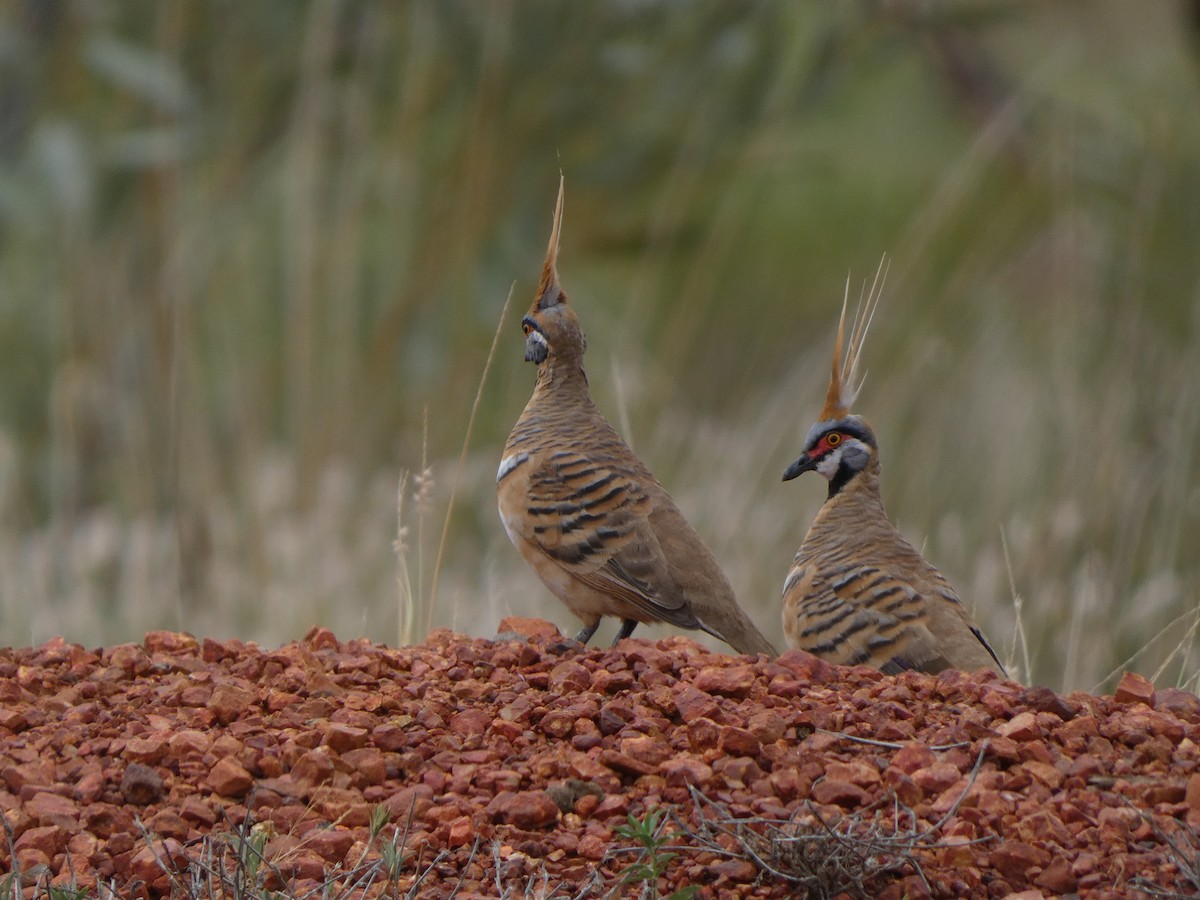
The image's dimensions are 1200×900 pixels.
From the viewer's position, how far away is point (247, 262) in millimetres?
8906

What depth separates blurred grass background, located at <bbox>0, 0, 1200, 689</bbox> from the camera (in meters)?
6.37

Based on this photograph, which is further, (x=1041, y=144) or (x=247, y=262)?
(x=1041, y=144)

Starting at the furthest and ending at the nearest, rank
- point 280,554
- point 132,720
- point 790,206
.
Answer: point 790,206 < point 280,554 < point 132,720

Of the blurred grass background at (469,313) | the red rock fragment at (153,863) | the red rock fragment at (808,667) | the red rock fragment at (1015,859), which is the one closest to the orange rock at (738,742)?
the red rock fragment at (808,667)

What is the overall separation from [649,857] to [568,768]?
0.34 metres

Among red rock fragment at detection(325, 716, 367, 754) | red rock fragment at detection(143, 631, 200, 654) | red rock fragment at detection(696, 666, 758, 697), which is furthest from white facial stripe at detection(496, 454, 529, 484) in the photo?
red rock fragment at detection(325, 716, 367, 754)

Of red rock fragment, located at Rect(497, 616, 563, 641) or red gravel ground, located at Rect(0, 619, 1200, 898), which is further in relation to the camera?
red rock fragment, located at Rect(497, 616, 563, 641)

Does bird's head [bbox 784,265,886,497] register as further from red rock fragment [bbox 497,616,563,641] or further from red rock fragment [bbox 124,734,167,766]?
red rock fragment [bbox 124,734,167,766]

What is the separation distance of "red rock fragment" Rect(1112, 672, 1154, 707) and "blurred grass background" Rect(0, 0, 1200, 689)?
→ 6.10 ft

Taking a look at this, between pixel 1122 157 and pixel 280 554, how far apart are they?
16.7ft

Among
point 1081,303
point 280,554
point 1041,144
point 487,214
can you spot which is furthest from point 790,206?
point 280,554

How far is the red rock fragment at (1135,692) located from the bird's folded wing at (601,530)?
944 mm

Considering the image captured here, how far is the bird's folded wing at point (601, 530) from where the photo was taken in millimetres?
3852

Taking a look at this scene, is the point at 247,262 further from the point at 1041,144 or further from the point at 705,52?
the point at 1041,144
